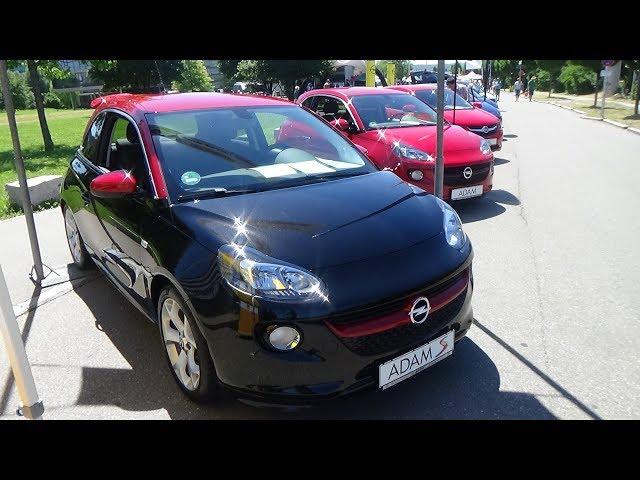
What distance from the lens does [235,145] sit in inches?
136

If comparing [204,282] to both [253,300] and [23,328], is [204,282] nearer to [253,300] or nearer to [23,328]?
[253,300]

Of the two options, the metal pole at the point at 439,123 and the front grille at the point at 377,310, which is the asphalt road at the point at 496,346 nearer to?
the front grille at the point at 377,310

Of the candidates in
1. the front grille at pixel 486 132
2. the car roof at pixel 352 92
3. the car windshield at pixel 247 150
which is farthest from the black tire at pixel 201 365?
the front grille at pixel 486 132

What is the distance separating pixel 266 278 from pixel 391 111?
5486 millimetres

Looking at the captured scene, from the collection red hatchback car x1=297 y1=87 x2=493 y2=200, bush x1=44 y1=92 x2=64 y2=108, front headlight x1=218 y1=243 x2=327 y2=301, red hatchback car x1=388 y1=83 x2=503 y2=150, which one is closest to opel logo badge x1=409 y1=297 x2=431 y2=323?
front headlight x1=218 y1=243 x2=327 y2=301

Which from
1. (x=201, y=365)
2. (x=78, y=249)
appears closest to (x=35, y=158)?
(x=78, y=249)

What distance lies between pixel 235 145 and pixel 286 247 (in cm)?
126

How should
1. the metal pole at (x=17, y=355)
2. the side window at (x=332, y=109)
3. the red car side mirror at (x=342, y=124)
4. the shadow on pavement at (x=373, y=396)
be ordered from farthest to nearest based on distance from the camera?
1. the side window at (x=332, y=109)
2. the red car side mirror at (x=342, y=124)
3. the shadow on pavement at (x=373, y=396)
4. the metal pole at (x=17, y=355)

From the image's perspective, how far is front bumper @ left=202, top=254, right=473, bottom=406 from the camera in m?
2.30

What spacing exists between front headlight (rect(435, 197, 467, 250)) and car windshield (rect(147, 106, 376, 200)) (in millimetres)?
736

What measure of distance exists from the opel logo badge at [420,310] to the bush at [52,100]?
163 ft

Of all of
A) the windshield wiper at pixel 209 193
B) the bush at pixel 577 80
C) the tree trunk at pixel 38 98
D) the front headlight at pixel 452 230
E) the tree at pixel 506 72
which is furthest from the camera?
the tree at pixel 506 72

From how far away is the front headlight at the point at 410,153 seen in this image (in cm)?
623

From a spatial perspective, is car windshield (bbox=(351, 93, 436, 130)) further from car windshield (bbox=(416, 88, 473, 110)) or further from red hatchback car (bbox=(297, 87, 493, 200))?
car windshield (bbox=(416, 88, 473, 110))
